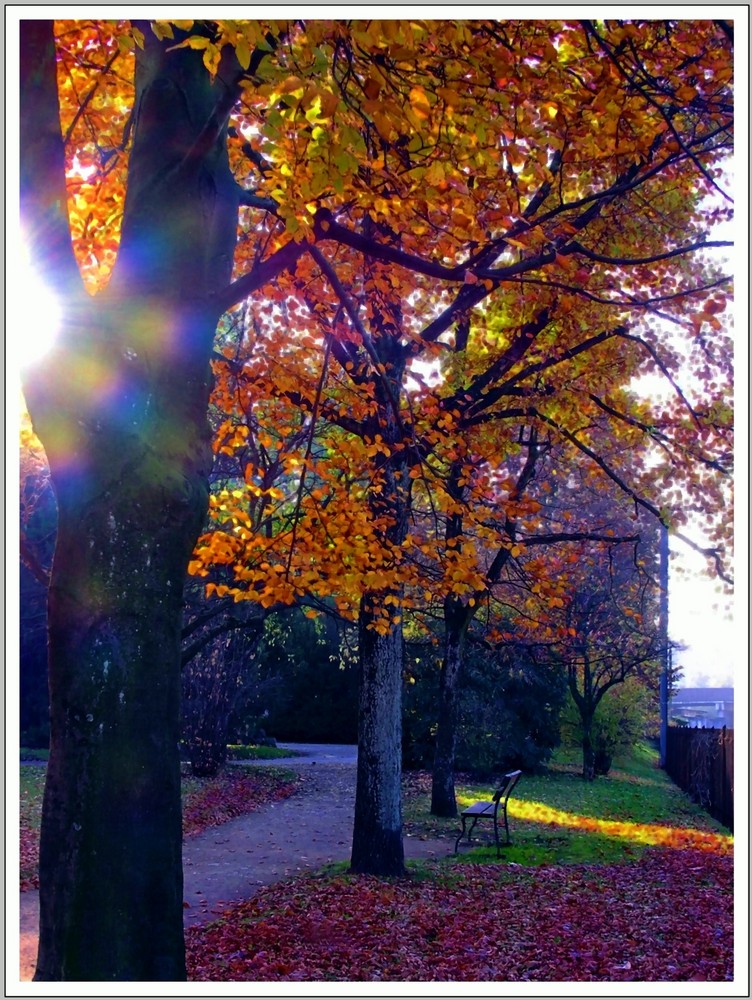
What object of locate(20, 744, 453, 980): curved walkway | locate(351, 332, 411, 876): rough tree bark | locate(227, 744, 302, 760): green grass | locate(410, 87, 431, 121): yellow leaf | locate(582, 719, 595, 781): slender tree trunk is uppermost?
locate(410, 87, 431, 121): yellow leaf

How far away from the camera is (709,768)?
18031mm

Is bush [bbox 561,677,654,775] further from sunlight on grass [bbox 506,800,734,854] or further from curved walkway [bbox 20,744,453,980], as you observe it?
curved walkway [bbox 20,744,453,980]

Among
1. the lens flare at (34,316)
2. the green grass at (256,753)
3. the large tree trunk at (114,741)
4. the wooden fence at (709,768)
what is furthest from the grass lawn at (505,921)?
the green grass at (256,753)

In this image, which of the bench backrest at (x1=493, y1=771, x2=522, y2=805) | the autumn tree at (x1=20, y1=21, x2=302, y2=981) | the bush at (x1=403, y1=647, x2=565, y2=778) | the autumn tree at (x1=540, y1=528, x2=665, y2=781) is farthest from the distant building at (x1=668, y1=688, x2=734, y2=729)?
the autumn tree at (x1=20, y1=21, x2=302, y2=981)

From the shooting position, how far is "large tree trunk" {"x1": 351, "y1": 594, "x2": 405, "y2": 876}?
9656 mm

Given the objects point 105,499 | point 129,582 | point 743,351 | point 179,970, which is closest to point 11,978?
point 179,970

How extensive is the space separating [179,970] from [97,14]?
4809mm

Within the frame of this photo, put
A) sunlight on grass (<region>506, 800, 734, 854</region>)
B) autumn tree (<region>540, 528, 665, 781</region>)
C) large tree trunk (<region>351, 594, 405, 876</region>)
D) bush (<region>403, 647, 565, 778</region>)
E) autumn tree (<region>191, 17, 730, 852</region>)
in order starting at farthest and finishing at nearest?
bush (<region>403, 647, 565, 778</region>), autumn tree (<region>540, 528, 665, 781</region>), sunlight on grass (<region>506, 800, 734, 854</region>), large tree trunk (<region>351, 594, 405, 876</region>), autumn tree (<region>191, 17, 730, 852</region>)

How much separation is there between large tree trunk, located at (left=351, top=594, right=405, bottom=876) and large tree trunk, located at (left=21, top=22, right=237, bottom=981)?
5.35m

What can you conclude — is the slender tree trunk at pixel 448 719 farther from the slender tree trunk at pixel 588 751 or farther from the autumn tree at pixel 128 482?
the autumn tree at pixel 128 482

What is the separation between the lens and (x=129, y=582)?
4.39 m

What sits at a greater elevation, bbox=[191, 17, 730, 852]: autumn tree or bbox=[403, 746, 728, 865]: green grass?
bbox=[191, 17, 730, 852]: autumn tree

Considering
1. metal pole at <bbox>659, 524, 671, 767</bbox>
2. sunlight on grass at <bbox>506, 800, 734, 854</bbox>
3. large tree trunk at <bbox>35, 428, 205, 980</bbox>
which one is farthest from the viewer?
metal pole at <bbox>659, 524, 671, 767</bbox>

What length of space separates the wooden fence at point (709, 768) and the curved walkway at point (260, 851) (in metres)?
6.20
